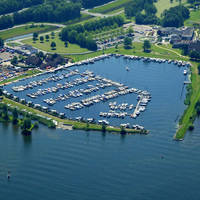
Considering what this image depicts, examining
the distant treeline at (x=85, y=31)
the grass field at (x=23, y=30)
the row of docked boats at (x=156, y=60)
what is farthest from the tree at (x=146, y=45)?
the grass field at (x=23, y=30)

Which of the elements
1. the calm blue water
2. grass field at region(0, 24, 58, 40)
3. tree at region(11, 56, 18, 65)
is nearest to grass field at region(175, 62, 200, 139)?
the calm blue water

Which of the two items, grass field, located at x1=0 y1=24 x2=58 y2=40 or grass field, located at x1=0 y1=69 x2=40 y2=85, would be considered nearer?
grass field, located at x1=0 y1=69 x2=40 y2=85

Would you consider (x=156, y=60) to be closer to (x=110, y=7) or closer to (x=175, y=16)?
(x=175, y=16)

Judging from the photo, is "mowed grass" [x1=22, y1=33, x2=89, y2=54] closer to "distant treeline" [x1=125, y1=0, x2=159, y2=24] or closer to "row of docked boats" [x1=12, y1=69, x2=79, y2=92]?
"row of docked boats" [x1=12, y1=69, x2=79, y2=92]

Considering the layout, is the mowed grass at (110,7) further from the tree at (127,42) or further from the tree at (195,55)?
the tree at (195,55)

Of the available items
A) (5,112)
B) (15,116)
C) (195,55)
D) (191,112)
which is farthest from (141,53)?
(15,116)
